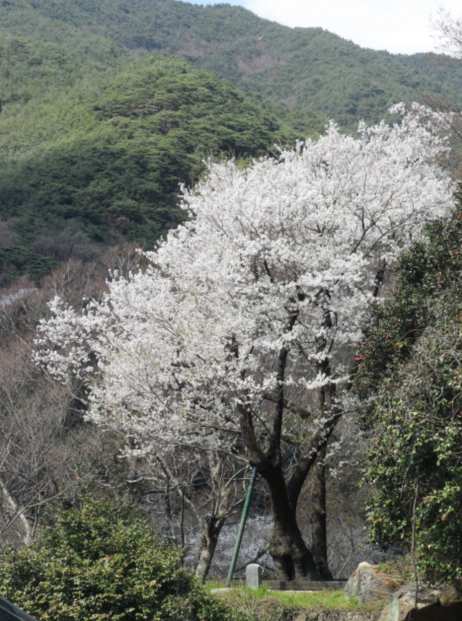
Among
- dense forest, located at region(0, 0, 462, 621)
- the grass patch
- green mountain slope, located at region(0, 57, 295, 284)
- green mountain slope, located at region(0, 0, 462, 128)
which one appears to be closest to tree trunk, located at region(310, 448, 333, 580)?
dense forest, located at region(0, 0, 462, 621)

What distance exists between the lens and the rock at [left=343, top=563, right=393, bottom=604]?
6.47m

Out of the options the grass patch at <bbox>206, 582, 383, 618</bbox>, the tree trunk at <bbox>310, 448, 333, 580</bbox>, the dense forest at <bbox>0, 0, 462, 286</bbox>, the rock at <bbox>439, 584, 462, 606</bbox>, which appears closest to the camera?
the rock at <bbox>439, 584, 462, 606</bbox>

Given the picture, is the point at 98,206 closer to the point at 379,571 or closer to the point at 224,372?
the point at 224,372

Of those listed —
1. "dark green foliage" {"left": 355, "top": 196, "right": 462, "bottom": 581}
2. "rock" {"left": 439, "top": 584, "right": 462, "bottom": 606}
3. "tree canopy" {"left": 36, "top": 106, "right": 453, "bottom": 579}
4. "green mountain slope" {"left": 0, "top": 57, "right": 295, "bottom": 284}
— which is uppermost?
"green mountain slope" {"left": 0, "top": 57, "right": 295, "bottom": 284}

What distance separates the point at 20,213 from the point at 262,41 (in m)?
63.7

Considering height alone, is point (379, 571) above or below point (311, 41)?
below

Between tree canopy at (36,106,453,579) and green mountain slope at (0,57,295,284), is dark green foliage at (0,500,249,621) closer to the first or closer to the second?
tree canopy at (36,106,453,579)

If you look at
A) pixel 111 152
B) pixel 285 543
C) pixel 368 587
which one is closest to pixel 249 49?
pixel 111 152

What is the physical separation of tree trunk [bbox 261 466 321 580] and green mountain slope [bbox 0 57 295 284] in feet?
61.7

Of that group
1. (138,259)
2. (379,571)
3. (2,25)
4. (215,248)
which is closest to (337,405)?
(379,571)

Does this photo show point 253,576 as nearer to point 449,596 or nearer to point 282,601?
point 282,601

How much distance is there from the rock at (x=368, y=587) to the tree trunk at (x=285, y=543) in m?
1.81

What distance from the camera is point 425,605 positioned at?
5645 millimetres

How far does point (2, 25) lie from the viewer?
65.1 meters
